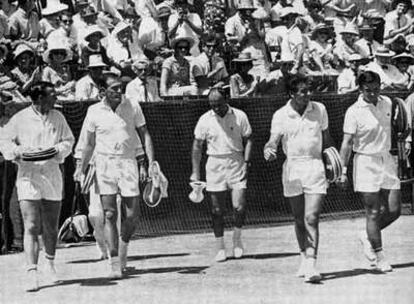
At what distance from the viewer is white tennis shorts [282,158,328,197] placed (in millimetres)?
11359

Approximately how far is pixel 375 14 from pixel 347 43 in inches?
92.3

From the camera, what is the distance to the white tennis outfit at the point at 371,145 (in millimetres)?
11758

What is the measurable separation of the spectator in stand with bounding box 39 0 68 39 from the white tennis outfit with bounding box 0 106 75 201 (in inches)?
261

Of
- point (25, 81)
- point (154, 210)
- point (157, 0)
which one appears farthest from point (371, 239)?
point (157, 0)

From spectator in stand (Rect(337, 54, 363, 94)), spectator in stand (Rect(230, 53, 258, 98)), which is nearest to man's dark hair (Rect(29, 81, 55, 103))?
spectator in stand (Rect(230, 53, 258, 98))

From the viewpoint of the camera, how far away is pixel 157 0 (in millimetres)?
20250

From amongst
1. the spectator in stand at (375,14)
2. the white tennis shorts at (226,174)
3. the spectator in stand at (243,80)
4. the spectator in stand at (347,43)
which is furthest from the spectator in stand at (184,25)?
the white tennis shorts at (226,174)

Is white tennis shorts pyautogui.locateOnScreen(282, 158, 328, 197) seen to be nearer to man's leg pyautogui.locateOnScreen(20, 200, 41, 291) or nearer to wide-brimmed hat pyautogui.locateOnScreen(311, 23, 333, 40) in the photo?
man's leg pyautogui.locateOnScreen(20, 200, 41, 291)

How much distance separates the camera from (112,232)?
1155 centimetres

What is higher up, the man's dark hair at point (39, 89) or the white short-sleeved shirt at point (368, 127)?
the man's dark hair at point (39, 89)

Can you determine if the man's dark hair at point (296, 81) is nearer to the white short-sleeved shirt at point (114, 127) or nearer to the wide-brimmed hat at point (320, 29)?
the white short-sleeved shirt at point (114, 127)

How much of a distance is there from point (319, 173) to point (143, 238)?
14.8 feet

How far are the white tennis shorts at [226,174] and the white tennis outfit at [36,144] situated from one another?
2.37m

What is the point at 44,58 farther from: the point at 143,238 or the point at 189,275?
the point at 189,275
